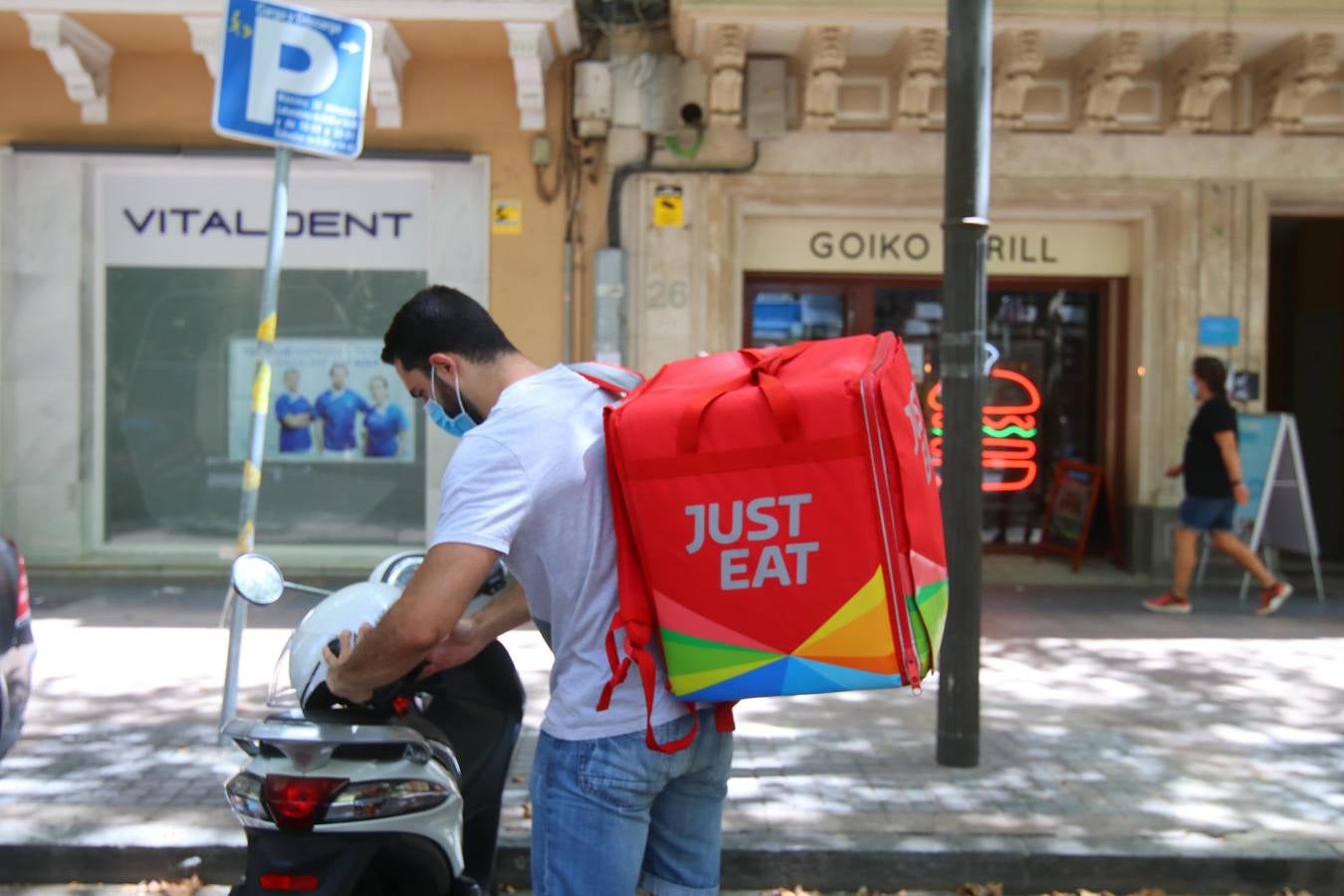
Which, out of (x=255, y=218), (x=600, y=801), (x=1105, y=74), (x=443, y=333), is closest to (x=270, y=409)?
(x=255, y=218)

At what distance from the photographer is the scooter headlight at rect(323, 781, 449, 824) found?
2.58m

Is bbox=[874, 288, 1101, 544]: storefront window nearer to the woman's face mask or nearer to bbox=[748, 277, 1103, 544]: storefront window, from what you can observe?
bbox=[748, 277, 1103, 544]: storefront window

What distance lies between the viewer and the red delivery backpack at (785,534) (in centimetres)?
204

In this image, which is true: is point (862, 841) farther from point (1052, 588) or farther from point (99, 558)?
point (99, 558)

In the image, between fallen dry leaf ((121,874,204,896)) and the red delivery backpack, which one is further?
fallen dry leaf ((121,874,204,896))

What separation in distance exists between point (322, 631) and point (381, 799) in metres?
0.38

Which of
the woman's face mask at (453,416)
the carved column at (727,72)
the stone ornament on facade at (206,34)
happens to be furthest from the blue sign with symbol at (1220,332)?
the woman's face mask at (453,416)

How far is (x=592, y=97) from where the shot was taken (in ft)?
31.7

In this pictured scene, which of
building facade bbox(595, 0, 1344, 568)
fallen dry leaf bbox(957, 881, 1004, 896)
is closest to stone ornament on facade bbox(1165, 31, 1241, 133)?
building facade bbox(595, 0, 1344, 568)

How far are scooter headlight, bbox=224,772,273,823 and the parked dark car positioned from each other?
4.10 ft

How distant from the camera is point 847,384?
2027 mm

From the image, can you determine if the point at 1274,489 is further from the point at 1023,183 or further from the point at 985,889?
the point at 985,889

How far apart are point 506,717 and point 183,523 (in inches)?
316

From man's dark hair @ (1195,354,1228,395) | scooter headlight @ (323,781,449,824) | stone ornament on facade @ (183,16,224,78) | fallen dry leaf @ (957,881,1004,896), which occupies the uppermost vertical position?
stone ornament on facade @ (183,16,224,78)
